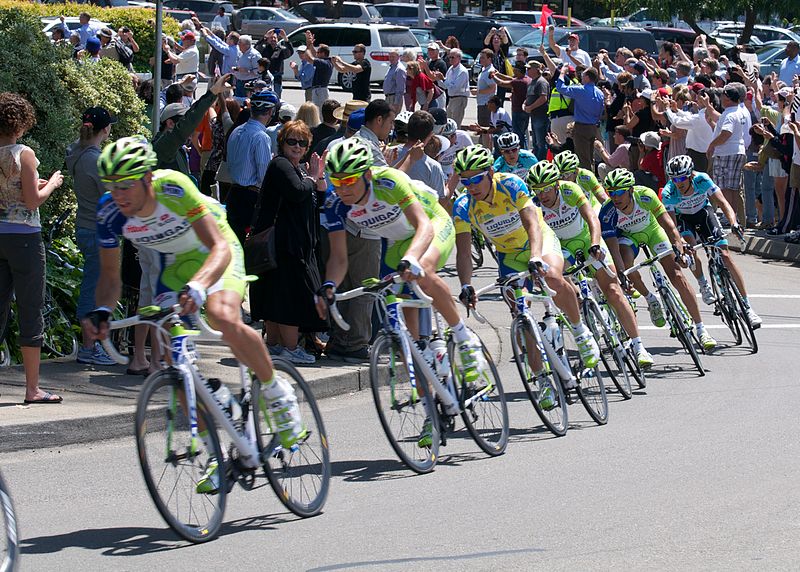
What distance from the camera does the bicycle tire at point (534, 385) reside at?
9211 millimetres

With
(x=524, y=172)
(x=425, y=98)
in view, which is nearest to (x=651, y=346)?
(x=524, y=172)

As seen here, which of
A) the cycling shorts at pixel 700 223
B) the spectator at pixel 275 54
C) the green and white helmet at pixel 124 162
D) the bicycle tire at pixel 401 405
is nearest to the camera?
the green and white helmet at pixel 124 162

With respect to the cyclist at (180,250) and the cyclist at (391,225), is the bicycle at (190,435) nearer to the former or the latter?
the cyclist at (180,250)

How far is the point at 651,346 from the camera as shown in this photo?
44.6 feet

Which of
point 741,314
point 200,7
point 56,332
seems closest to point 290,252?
point 56,332

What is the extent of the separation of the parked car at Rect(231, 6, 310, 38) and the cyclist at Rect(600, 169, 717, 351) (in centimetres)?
3962

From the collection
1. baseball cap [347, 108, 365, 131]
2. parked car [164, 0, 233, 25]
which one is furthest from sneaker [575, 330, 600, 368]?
parked car [164, 0, 233, 25]

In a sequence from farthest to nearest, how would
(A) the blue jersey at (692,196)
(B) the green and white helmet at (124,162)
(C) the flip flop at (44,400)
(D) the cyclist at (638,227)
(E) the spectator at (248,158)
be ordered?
(A) the blue jersey at (692,196) < (D) the cyclist at (638,227) < (E) the spectator at (248,158) < (C) the flip flop at (44,400) < (B) the green and white helmet at (124,162)

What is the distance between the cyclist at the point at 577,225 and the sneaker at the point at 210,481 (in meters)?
5.00

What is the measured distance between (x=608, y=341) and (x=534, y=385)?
1.67m

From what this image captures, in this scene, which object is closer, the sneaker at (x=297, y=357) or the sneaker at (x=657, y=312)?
the sneaker at (x=297, y=357)

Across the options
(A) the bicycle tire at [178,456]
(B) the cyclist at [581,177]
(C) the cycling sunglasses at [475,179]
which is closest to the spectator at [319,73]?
(B) the cyclist at [581,177]

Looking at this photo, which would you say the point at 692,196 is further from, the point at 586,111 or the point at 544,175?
the point at 586,111

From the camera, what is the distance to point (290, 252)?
10.8m
